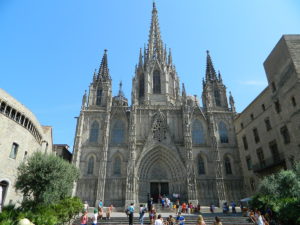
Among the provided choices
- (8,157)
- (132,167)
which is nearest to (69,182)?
(8,157)

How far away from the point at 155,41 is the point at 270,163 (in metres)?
32.6

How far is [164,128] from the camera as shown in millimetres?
31078

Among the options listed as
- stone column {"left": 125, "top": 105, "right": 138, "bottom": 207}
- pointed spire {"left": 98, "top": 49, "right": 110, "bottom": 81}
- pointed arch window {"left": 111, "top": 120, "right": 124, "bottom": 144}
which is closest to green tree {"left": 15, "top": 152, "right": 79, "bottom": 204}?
stone column {"left": 125, "top": 105, "right": 138, "bottom": 207}

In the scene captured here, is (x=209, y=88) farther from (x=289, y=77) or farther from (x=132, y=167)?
(x=132, y=167)

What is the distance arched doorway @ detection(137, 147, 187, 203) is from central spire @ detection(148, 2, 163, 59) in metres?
20.4

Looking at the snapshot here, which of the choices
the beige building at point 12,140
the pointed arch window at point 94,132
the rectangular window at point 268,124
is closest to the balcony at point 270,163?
the rectangular window at point 268,124

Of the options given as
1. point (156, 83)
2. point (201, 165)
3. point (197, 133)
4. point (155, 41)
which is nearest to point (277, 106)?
point (197, 133)

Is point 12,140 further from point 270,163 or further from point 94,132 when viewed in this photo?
point 270,163

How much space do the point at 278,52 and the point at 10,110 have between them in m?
28.4

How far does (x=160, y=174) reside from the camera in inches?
1158

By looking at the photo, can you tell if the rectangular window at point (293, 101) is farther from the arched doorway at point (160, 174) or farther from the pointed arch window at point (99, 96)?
the pointed arch window at point (99, 96)

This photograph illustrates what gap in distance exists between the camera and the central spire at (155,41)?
1617 inches

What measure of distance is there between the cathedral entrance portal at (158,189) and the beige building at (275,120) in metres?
11.0

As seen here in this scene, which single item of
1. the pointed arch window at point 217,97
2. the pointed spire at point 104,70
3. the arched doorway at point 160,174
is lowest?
the arched doorway at point 160,174
